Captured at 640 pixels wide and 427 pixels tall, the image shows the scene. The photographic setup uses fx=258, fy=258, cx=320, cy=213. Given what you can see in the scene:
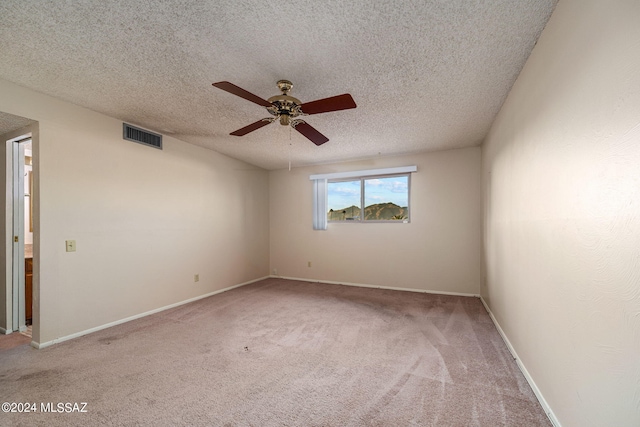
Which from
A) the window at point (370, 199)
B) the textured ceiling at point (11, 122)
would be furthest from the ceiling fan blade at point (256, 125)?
the window at point (370, 199)

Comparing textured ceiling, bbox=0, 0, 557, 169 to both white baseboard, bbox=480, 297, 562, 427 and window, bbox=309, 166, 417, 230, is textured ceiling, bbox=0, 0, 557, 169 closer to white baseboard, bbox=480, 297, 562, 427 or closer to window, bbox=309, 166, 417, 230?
window, bbox=309, 166, 417, 230

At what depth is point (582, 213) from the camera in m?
1.22

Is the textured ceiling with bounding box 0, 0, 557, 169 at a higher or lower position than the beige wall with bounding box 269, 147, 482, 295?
higher

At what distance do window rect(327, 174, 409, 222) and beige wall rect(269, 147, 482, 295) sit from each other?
0.17 metres

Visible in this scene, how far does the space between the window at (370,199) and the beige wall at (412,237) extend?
0.54 ft

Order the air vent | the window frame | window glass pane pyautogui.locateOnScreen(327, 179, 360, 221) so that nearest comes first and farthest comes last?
the air vent → the window frame → window glass pane pyautogui.locateOnScreen(327, 179, 360, 221)

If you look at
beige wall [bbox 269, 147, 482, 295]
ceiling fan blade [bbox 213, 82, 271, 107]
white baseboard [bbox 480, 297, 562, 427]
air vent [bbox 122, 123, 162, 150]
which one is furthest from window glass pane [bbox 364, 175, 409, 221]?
air vent [bbox 122, 123, 162, 150]

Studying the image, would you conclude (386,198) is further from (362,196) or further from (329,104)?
(329,104)

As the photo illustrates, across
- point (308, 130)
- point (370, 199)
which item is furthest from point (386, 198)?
point (308, 130)

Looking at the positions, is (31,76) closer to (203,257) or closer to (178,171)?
(178,171)

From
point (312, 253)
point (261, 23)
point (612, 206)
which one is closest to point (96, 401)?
point (261, 23)

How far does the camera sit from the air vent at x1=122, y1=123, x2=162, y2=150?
3043mm

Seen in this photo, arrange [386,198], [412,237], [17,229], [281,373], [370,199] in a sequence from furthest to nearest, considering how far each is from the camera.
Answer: [370,199] → [386,198] → [412,237] → [17,229] → [281,373]

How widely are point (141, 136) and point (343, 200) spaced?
11.0 feet
